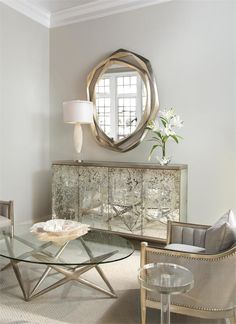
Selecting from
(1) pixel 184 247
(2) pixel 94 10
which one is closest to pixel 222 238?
(1) pixel 184 247

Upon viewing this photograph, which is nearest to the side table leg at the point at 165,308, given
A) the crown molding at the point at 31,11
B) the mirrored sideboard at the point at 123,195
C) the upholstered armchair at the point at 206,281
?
the upholstered armchair at the point at 206,281

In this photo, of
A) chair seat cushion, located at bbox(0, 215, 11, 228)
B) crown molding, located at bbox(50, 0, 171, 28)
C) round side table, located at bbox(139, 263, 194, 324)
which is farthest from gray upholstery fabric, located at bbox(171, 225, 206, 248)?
crown molding, located at bbox(50, 0, 171, 28)

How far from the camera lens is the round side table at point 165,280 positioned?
5.30 ft

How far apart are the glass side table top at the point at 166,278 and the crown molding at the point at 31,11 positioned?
12.6 feet

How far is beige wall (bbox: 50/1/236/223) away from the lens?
11.9 feet

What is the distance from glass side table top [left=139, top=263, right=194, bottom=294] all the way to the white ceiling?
3.38 m

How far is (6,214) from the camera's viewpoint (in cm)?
347

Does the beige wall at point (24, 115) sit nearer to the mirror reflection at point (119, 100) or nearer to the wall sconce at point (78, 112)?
the wall sconce at point (78, 112)

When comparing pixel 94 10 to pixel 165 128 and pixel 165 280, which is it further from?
pixel 165 280

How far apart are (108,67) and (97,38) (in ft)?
1.63

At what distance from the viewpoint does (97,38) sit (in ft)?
14.4

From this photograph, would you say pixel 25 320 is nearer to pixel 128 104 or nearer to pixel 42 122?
pixel 128 104

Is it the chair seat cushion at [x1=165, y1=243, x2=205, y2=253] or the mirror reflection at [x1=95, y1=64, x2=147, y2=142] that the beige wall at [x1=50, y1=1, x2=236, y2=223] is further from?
the chair seat cushion at [x1=165, y1=243, x2=205, y2=253]


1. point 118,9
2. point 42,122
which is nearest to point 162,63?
point 118,9
